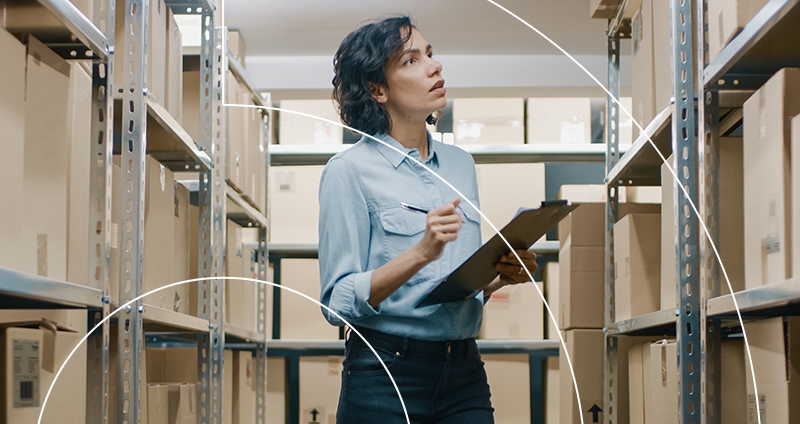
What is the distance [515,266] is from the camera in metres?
1.65

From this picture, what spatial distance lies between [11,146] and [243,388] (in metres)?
2.45

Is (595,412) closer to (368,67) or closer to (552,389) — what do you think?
(552,389)

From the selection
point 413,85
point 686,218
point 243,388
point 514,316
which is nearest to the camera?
point 686,218

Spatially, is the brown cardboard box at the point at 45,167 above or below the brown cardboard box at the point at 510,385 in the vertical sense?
above

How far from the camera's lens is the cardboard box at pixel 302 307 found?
3799 millimetres

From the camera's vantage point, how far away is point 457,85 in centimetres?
421

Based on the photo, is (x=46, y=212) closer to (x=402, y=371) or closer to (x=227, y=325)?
(x=402, y=371)

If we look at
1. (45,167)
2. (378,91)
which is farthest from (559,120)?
(45,167)

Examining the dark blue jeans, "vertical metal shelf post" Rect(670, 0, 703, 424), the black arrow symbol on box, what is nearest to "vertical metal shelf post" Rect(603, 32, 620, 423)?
the black arrow symbol on box

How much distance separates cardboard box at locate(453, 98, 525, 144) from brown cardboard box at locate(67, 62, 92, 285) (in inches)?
96.8

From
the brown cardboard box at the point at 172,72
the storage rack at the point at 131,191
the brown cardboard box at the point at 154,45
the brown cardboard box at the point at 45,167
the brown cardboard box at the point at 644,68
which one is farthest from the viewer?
the brown cardboard box at the point at 172,72

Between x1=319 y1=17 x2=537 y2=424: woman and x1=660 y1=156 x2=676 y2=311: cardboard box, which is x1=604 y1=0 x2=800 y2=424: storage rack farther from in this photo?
x1=319 y1=17 x2=537 y2=424: woman

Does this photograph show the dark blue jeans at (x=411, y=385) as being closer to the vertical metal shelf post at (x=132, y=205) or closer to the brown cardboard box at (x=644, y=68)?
the vertical metal shelf post at (x=132, y=205)

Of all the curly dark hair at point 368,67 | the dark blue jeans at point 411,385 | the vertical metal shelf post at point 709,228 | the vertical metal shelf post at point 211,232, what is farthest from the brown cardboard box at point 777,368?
the vertical metal shelf post at point 211,232
